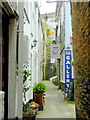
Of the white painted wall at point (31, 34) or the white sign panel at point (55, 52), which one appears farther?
the white sign panel at point (55, 52)

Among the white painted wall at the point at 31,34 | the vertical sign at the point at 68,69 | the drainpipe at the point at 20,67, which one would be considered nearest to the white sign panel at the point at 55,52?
the vertical sign at the point at 68,69

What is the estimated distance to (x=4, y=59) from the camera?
4977mm

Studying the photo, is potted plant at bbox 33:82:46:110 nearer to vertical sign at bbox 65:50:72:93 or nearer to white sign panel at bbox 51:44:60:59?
vertical sign at bbox 65:50:72:93

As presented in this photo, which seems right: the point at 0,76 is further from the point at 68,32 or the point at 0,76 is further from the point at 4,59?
the point at 68,32

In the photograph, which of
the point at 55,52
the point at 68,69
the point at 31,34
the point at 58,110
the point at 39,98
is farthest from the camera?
the point at 55,52

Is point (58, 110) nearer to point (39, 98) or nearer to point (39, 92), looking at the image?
point (39, 98)

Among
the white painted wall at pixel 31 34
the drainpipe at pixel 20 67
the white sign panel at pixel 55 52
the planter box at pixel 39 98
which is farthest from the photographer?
the white sign panel at pixel 55 52

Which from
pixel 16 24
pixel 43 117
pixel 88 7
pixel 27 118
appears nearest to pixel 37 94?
pixel 43 117

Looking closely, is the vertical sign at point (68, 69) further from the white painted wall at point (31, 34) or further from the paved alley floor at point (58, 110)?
the paved alley floor at point (58, 110)

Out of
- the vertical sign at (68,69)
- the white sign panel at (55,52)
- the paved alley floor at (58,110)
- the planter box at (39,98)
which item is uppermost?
the white sign panel at (55,52)

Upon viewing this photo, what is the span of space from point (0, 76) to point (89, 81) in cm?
171

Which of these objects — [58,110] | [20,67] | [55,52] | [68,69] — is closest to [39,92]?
[58,110]

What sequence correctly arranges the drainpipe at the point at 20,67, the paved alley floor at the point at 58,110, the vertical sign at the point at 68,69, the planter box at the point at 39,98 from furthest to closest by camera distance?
the vertical sign at the point at 68,69 → the planter box at the point at 39,98 → the paved alley floor at the point at 58,110 → the drainpipe at the point at 20,67

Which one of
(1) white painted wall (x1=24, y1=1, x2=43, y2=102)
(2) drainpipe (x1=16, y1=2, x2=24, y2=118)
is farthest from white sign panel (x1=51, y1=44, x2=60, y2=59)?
(2) drainpipe (x1=16, y1=2, x2=24, y2=118)
